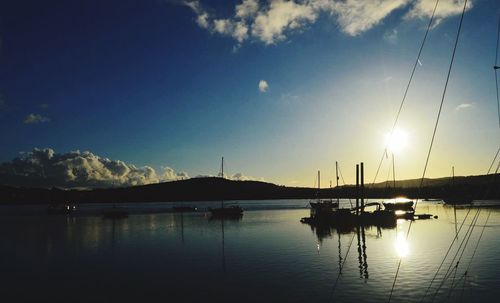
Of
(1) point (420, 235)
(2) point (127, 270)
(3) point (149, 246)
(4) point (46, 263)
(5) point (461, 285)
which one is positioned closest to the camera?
(5) point (461, 285)

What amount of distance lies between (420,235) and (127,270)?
4294cm

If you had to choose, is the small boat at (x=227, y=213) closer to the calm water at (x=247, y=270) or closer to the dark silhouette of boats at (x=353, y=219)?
the dark silhouette of boats at (x=353, y=219)

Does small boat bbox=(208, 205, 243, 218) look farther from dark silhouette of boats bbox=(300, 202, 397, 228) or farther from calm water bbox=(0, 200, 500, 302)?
calm water bbox=(0, 200, 500, 302)

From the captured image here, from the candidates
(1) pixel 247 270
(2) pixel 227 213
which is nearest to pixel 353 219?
(1) pixel 247 270

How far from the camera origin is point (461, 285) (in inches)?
1046

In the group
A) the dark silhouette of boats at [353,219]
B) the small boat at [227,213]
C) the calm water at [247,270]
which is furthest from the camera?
the small boat at [227,213]

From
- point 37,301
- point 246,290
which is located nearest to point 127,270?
point 37,301

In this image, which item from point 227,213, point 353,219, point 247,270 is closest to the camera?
point 247,270

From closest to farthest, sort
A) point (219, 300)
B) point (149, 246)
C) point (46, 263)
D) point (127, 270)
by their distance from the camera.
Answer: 1. point (219, 300)
2. point (127, 270)
3. point (46, 263)
4. point (149, 246)

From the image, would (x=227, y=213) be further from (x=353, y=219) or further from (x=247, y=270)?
(x=247, y=270)

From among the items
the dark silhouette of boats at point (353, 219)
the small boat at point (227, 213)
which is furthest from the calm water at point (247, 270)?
the small boat at point (227, 213)

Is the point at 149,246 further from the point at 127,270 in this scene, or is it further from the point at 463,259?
the point at 463,259

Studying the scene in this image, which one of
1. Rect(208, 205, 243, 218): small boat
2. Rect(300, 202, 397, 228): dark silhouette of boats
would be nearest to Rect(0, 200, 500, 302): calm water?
Rect(300, 202, 397, 228): dark silhouette of boats

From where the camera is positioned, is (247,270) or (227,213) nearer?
(247,270)
